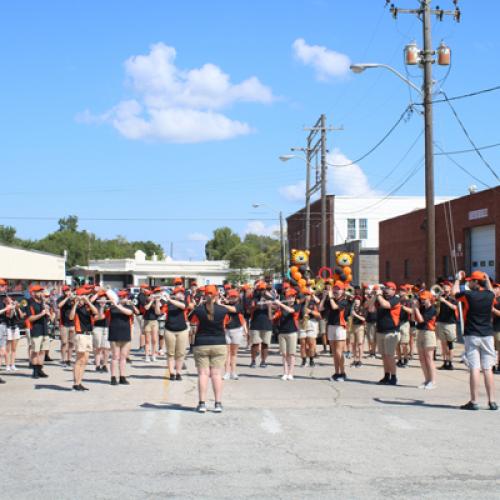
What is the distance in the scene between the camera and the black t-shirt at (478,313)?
10.6 m

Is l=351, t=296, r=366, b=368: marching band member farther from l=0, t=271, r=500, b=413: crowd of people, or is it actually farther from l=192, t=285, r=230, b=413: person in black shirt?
l=192, t=285, r=230, b=413: person in black shirt

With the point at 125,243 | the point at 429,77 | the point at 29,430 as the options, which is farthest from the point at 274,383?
the point at 125,243

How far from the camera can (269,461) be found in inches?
293

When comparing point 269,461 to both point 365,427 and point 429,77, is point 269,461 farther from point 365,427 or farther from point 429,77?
point 429,77

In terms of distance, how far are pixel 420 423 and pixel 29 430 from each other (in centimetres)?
495

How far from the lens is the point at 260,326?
15812mm

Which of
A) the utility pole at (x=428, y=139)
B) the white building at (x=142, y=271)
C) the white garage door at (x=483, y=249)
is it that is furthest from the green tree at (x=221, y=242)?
the utility pole at (x=428, y=139)

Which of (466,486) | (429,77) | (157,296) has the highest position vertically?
(429,77)

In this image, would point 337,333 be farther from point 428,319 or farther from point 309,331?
point 309,331

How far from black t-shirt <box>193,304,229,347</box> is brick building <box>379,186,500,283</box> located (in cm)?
1896

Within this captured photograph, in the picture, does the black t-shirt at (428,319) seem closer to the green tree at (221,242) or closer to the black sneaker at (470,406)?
the black sneaker at (470,406)

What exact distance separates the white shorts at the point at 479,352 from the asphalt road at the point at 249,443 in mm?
697

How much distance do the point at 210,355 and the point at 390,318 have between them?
4583 mm

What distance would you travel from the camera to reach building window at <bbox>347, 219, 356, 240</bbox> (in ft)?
193
